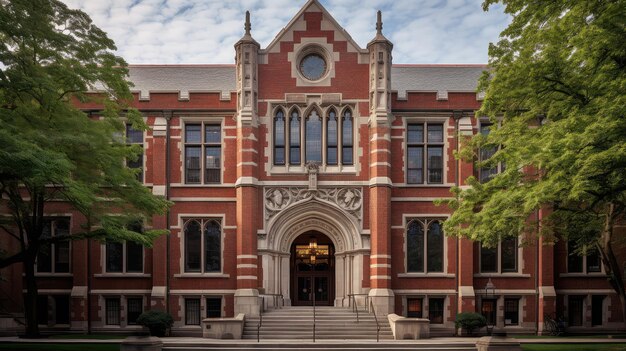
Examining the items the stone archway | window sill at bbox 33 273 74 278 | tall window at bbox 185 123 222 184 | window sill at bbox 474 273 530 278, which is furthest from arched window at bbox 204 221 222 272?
window sill at bbox 474 273 530 278

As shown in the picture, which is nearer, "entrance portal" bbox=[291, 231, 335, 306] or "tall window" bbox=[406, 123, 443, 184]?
"tall window" bbox=[406, 123, 443, 184]

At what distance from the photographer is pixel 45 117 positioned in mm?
17031

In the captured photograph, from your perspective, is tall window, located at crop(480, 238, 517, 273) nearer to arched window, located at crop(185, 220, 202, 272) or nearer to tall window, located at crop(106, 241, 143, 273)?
arched window, located at crop(185, 220, 202, 272)

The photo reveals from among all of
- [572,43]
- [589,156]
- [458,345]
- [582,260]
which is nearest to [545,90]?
[572,43]

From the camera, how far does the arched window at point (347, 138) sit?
2608cm

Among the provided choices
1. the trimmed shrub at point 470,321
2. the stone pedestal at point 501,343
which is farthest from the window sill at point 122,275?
the stone pedestal at point 501,343

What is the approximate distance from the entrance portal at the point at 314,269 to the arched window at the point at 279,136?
4218 millimetres

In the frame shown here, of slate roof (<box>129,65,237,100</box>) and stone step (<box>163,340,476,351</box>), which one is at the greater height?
slate roof (<box>129,65,237,100</box>)

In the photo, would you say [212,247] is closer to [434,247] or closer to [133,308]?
[133,308]

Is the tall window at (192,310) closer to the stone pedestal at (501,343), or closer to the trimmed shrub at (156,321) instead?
the trimmed shrub at (156,321)

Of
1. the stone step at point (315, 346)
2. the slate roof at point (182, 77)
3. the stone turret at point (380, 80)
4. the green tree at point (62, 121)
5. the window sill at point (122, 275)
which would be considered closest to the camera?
the green tree at point (62, 121)

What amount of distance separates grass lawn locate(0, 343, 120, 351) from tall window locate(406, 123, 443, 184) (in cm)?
1416

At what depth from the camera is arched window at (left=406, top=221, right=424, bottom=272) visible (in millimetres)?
26094

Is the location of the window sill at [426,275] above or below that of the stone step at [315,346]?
above
